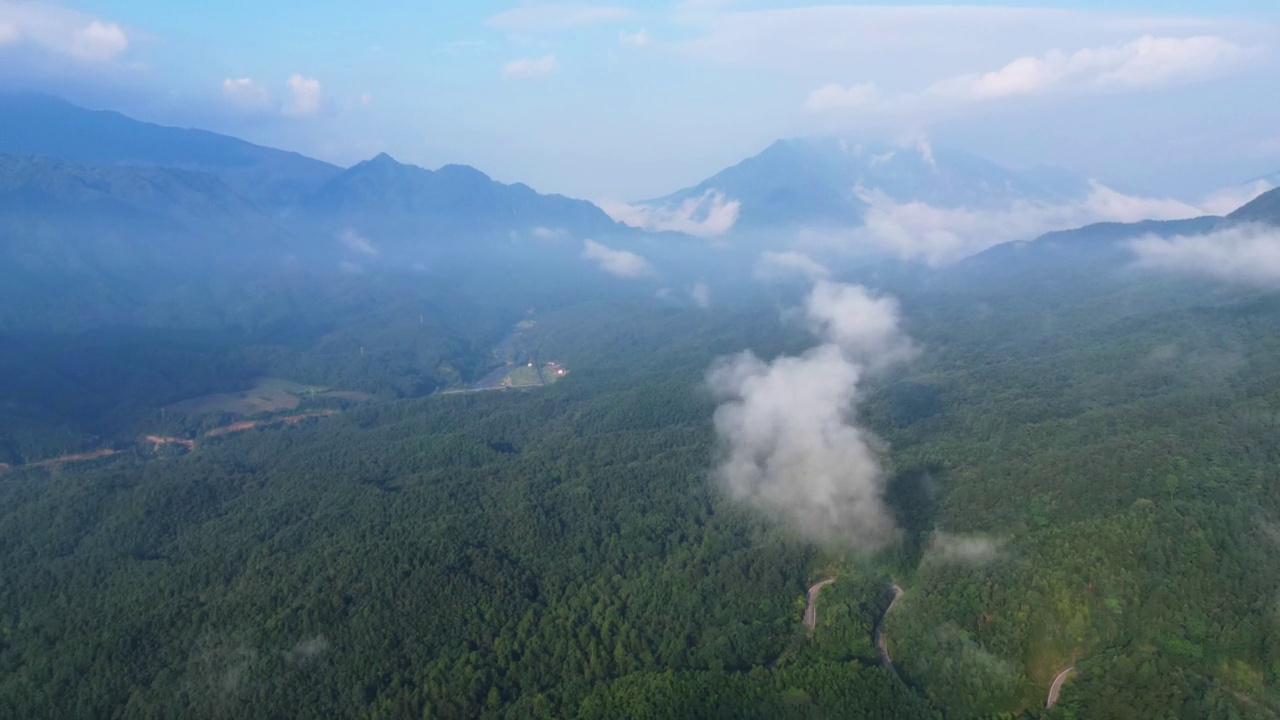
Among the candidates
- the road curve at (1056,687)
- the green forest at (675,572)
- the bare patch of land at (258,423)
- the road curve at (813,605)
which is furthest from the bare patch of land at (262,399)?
the road curve at (1056,687)

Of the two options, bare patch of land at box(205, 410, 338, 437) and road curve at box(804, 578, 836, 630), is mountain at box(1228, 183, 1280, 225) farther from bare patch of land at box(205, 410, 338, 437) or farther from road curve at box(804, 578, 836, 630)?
bare patch of land at box(205, 410, 338, 437)

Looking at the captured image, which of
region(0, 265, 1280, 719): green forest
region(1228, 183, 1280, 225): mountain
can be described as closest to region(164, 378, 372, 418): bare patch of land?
region(0, 265, 1280, 719): green forest

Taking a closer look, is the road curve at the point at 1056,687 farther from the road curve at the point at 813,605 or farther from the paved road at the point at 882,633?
the road curve at the point at 813,605

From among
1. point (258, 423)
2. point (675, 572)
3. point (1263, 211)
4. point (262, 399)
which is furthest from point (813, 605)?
point (1263, 211)

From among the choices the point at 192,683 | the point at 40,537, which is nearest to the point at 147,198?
the point at 40,537

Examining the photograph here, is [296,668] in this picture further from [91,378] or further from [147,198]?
[147,198]
